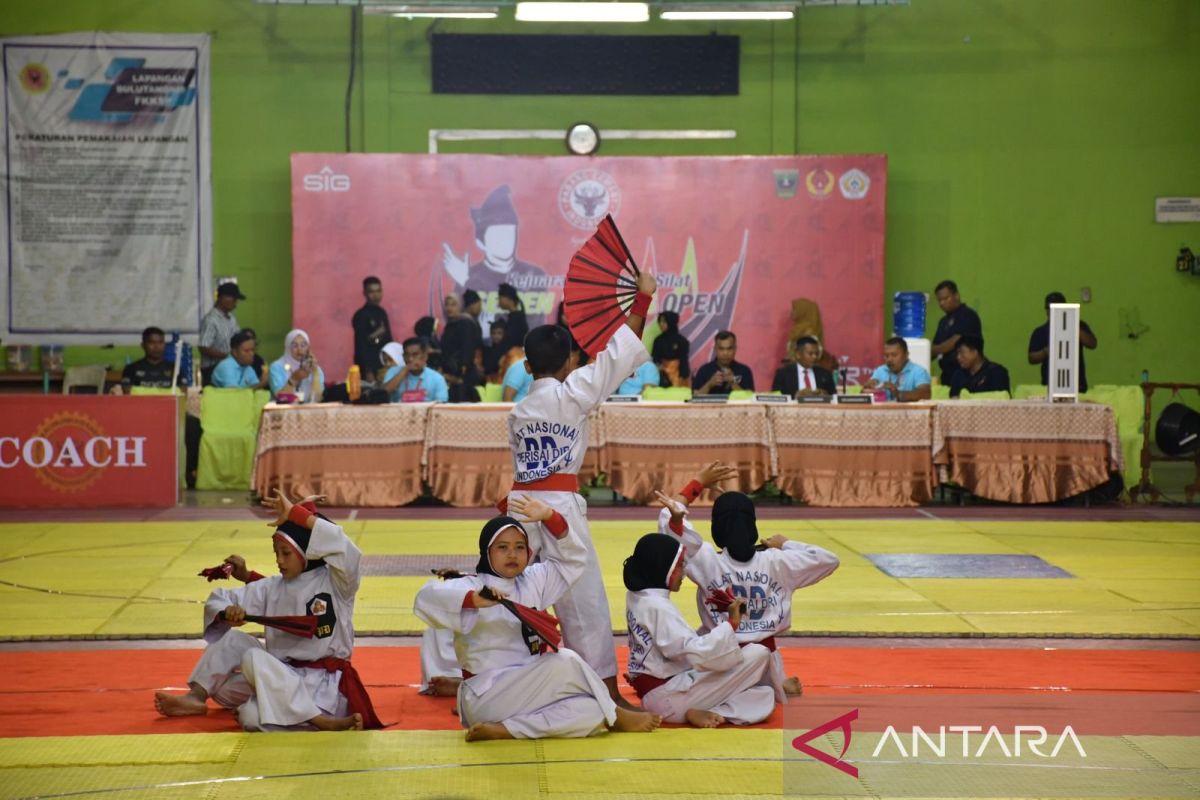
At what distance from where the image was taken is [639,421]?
13.2 meters

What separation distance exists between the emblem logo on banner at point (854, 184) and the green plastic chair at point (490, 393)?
524 cm

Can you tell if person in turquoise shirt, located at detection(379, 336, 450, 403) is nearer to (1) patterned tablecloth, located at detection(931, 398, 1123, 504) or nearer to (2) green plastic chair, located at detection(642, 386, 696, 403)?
(2) green plastic chair, located at detection(642, 386, 696, 403)

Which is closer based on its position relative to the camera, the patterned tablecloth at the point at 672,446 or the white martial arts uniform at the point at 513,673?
the white martial arts uniform at the point at 513,673

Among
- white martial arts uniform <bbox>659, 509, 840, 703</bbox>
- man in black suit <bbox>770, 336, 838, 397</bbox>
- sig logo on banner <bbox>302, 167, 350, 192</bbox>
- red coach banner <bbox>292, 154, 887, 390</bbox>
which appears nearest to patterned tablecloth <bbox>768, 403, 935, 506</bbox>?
man in black suit <bbox>770, 336, 838, 397</bbox>

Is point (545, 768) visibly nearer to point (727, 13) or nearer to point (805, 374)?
point (805, 374)

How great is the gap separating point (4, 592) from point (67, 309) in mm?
9666

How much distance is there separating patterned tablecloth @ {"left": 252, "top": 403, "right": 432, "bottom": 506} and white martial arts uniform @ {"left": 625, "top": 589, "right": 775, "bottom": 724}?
7547mm

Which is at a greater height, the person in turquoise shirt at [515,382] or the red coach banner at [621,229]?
the red coach banner at [621,229]

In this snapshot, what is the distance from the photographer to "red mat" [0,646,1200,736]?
5758 millimetres

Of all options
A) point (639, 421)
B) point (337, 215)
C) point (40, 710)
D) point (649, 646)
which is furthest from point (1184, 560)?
point (337, 215)

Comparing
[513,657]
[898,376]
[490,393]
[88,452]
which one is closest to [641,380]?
[490,393]

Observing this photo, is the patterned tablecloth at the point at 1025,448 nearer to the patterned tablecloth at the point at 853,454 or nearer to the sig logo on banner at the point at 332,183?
the patterned tablecloth at the point at 853,454

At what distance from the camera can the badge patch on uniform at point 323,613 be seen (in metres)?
5.74

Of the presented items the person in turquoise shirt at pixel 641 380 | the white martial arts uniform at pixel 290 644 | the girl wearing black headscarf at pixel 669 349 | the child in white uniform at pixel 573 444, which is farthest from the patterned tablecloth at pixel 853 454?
the white martial arts uniform at pixel 290 644
